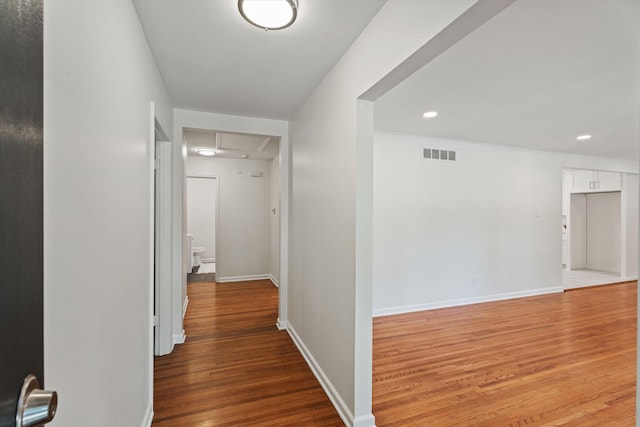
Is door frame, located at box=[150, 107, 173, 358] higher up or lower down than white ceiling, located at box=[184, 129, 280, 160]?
lower down

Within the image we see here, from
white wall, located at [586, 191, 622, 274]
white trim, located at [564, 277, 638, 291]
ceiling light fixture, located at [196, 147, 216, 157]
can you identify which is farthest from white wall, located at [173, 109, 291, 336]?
white wall, located at [586, 191, 622, 274]

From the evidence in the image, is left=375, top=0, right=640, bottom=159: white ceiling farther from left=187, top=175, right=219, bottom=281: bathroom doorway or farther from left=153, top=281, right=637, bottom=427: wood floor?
left=187, top=175, right=219, bottom=281: bathroom doorway

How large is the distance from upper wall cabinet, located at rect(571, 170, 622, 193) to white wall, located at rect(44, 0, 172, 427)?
8753mm

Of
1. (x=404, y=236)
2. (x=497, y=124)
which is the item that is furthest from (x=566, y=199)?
(x=404, y=236)

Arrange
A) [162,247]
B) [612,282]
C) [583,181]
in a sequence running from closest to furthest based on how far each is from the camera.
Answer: [162,247]
[612,282]
[583,181]

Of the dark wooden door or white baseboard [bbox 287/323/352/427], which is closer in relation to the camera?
the dark wooden door

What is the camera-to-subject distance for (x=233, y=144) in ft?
15.4

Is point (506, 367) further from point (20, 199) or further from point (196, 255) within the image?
point (196, 255)

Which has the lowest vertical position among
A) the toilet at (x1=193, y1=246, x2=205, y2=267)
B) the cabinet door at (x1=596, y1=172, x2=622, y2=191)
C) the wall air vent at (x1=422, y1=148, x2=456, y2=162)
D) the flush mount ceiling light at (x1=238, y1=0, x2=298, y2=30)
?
the toilet at (x1=193, y1=246, x2=205, y2=267)

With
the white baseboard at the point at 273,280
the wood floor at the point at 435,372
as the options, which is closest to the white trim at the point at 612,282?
the wood floor at the point at 435,372

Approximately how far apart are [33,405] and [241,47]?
210cm

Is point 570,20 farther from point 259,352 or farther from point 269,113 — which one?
point 259,352

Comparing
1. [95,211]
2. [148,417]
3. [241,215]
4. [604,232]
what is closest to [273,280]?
[241,215]

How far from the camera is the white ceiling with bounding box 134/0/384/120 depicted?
1.60m
